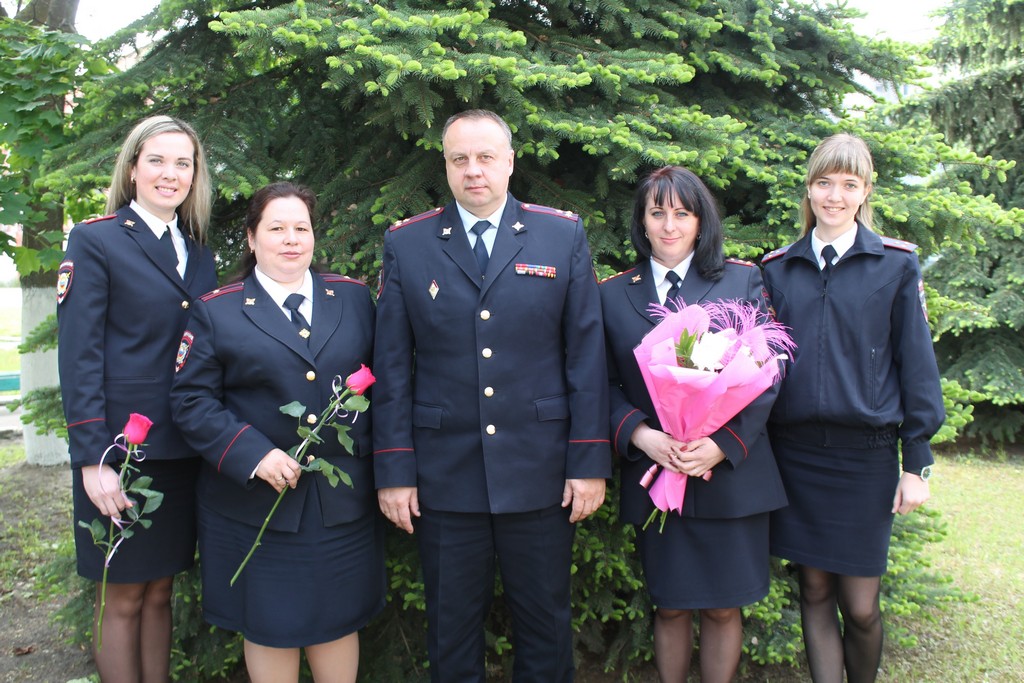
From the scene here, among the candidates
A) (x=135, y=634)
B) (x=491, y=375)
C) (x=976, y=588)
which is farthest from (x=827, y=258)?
(x=976, y=588)

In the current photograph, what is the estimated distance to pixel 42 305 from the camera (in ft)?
23.0

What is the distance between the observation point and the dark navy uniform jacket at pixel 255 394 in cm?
253

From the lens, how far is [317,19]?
291 cm

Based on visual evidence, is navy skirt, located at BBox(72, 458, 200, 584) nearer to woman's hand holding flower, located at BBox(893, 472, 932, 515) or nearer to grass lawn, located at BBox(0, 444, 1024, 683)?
grass lawn, located at BBox(0, 444, 1024, 683)

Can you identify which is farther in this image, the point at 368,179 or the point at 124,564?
the point at 368,179

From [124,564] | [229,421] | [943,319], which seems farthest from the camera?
[943,319]

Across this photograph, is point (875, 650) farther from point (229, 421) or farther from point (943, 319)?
point (943, 319)

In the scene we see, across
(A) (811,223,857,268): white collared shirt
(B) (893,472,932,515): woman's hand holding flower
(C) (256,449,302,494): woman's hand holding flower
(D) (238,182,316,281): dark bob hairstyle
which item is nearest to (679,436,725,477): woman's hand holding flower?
(B) (893,472,932,515): woman's hand holding flower

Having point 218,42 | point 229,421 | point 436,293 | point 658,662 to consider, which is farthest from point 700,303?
point 218,42

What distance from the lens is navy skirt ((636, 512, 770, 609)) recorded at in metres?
2.67

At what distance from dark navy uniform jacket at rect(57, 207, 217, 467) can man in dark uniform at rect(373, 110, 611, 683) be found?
772mm

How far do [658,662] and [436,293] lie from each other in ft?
5.28

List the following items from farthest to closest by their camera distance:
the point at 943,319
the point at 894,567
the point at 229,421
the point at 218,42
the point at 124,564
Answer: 1. the point at 943,319
2. the point at 218,42
3. the point at 894,567
4. the point at 124,564
5. the point at 229,421

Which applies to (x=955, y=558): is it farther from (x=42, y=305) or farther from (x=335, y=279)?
(x=42, y=305)
